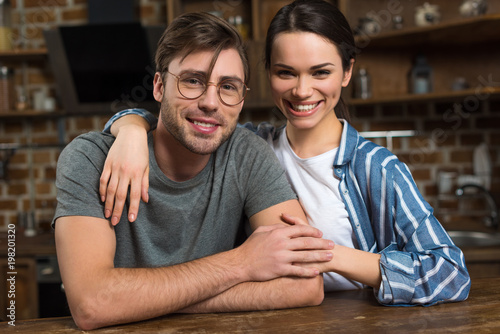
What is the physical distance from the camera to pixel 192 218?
1.26 meters

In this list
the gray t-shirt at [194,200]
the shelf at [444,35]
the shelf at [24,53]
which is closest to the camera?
the gray t-shirt at [194,200]

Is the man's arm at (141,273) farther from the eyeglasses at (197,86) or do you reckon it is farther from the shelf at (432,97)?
the shelf at (432,97)

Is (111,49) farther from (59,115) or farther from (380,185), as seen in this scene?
(380,185)

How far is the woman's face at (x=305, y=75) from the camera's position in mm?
1289

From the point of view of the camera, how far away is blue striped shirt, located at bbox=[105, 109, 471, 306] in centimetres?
110

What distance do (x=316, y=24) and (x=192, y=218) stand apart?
1.96 ft

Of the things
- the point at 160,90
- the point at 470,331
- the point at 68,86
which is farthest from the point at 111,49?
the point at 470,331

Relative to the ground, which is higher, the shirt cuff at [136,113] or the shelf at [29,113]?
the shelf at [29,113]

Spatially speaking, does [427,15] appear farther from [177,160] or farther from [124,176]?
[124,176]

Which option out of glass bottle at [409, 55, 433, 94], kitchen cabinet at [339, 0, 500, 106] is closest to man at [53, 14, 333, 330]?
kitchen cabinet at [339, 0, 500, 106]

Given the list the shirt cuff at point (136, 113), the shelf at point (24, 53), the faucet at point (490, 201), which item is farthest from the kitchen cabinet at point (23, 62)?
the faucet at point (490, 201)

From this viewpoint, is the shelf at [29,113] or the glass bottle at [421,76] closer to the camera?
the glass bottle at [421,76]

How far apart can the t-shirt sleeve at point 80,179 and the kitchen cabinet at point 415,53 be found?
1642 mm

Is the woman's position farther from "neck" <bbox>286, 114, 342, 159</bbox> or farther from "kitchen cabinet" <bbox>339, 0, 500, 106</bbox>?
"kitchen cabinet" <bbox>339, 0, 500, 106</bbox>
